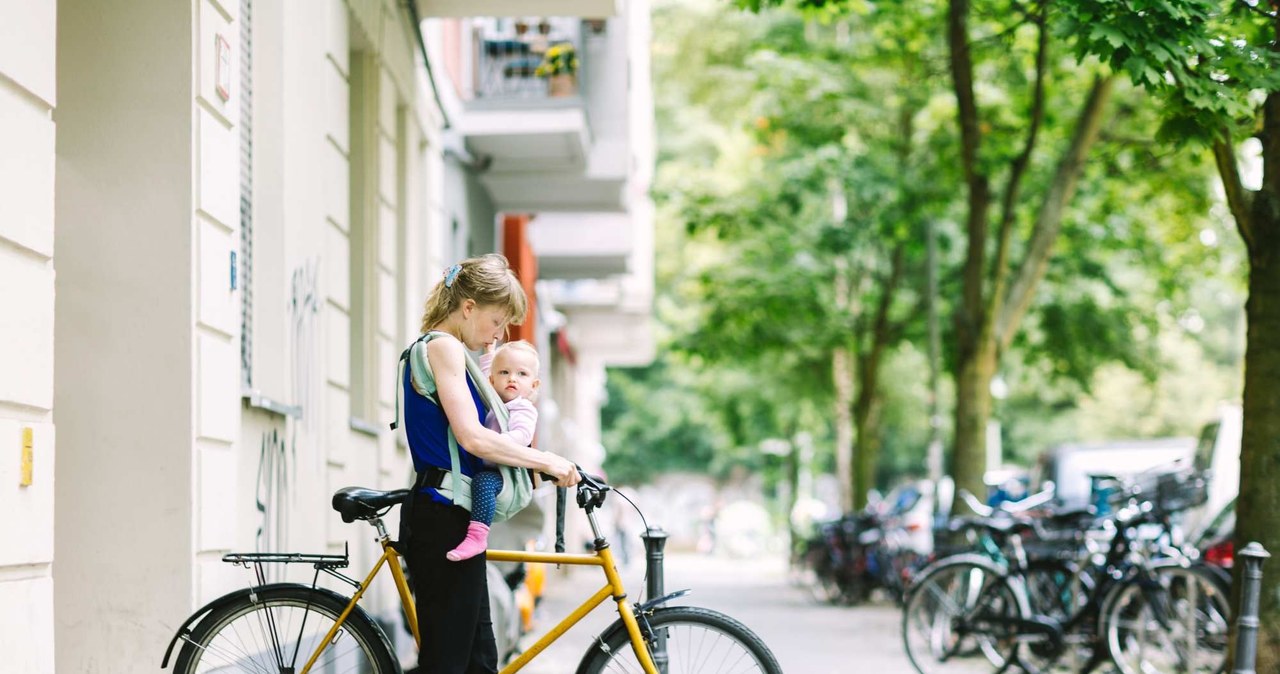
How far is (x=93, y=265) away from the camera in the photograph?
5.97m

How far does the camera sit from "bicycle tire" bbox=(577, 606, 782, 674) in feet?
17.3

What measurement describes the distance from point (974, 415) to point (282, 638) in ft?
37.9

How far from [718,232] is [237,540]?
1862 centimetres

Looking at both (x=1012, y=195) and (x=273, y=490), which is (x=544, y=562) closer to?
(x=273, y=490)

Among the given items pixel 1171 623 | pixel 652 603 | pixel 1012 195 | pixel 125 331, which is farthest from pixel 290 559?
pixel 1012 195

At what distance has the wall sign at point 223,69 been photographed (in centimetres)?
648

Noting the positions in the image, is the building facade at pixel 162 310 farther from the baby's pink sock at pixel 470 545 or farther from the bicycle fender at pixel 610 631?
the bicycle fender at pixel 610 631

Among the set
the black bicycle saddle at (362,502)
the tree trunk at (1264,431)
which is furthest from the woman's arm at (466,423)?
the tree trunk at (1264,431)

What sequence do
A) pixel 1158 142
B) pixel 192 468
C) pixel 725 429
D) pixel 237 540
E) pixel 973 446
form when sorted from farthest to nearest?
pixel 725 429, pixel 973 446, pixel 1158 142, pixel 237 540, pixel 192 468

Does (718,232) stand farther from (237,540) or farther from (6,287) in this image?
(6,287)

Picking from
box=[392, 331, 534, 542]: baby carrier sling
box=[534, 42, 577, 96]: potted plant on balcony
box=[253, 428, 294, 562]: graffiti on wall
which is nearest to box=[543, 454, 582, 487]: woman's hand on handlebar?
box=[392, 331, 534, 542]: baby carrier sling

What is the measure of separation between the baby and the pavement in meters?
0.48

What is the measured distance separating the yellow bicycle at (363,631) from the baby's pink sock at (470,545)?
0.14 meters

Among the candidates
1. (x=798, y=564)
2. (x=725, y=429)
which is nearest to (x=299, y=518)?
(x=798, y=564)
